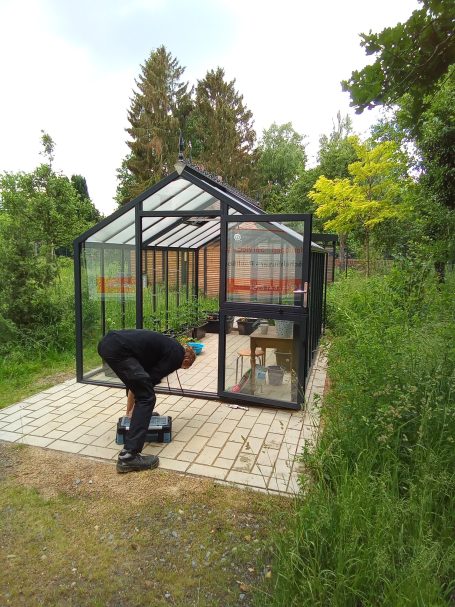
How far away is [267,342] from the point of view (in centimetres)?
502

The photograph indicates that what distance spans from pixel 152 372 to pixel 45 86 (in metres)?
8.48

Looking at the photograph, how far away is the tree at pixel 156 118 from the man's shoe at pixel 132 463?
22.5 meters

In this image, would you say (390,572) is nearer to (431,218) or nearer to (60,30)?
(431,218)

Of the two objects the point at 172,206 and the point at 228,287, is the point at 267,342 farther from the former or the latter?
the point at 172,206

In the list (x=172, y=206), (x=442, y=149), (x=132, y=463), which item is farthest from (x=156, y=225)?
(x=442, y=149)

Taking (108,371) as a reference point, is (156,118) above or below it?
above

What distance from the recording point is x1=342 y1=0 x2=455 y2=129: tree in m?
2.33

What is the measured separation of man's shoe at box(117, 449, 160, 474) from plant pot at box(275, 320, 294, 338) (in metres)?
2.21

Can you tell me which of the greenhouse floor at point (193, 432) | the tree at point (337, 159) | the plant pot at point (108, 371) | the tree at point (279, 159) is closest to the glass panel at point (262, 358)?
the greenhouse floor at point (193, 432)

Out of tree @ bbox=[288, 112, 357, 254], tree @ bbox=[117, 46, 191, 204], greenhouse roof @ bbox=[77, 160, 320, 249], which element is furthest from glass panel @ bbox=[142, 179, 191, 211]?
tree @ bbox=[117, 46, 191, 204]

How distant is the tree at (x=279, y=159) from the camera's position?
1139 inches

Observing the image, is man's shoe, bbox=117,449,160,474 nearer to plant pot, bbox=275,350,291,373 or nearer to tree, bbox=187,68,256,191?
plant pot, bbox=275,350,291,373

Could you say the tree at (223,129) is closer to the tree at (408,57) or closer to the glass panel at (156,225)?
the glass panel at (156,225)

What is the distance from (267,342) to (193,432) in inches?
58.9
